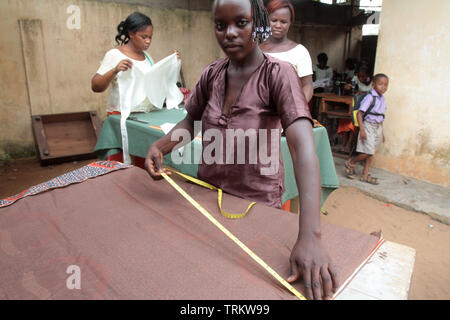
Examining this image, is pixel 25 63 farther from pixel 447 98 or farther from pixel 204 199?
pixel 447 98

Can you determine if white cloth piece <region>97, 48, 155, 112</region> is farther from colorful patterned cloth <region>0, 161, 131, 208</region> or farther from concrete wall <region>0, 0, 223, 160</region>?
concrete wall <region>0, 0, 223, 160</region>

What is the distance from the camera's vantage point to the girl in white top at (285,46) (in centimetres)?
282

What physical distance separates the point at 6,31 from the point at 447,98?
624cm

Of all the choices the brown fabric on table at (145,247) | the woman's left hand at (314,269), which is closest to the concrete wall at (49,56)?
the brown fabric on table at (145,247)

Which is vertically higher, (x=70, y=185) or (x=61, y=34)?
(x=61, y=34)

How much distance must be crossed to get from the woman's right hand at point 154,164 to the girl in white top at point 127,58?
1.82 meters

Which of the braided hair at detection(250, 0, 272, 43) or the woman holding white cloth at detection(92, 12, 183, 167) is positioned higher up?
the braided hair at detection(250, 0, 272, 43)

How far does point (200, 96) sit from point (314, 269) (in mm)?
985

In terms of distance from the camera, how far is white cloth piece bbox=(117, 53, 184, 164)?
321cm

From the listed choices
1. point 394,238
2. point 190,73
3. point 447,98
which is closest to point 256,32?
point 394,238

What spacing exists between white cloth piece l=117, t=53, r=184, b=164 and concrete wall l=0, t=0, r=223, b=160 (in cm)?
283

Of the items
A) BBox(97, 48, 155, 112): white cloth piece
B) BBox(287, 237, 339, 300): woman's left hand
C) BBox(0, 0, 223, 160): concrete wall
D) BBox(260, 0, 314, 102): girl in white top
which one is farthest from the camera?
BBox(0, 0, 223, 160): concrete wall

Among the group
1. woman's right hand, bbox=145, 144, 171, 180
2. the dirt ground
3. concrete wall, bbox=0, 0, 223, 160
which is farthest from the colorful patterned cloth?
concrete wall, bbox=0, 0, 223, 160

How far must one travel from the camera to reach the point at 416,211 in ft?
13.0
